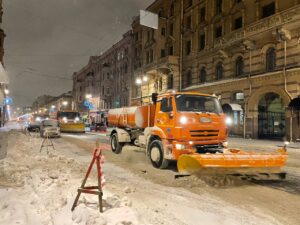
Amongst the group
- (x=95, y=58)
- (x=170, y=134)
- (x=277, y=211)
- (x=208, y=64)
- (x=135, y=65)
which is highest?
(x=95, y=58)

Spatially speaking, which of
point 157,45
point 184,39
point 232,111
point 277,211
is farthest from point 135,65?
point 277,211

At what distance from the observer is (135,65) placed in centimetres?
5200

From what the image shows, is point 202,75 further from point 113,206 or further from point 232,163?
point 113,206

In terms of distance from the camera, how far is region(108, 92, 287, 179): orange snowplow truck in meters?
8.14

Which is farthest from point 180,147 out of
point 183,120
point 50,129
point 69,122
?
point 69,122

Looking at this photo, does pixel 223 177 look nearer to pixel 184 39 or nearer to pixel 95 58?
pixel 184 39

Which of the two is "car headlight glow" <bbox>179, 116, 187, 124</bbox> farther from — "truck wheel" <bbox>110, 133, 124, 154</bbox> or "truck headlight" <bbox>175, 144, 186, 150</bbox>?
"truck wheel" <bbox>110, 133, 124, 154</bbox>

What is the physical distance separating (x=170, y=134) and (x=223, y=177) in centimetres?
235

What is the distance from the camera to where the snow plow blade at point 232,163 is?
7941 mm

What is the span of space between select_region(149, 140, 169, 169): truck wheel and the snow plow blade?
1.70 m

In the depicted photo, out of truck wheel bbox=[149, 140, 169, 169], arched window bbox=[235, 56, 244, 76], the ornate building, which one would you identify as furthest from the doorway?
truck wheel bbox=[149, 140, 169, 169]

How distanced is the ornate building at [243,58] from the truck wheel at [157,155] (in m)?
17.5

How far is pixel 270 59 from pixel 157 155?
66.4 ft

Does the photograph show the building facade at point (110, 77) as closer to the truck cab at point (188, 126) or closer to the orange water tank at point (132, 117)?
the orange water tank at point (132, 117)
